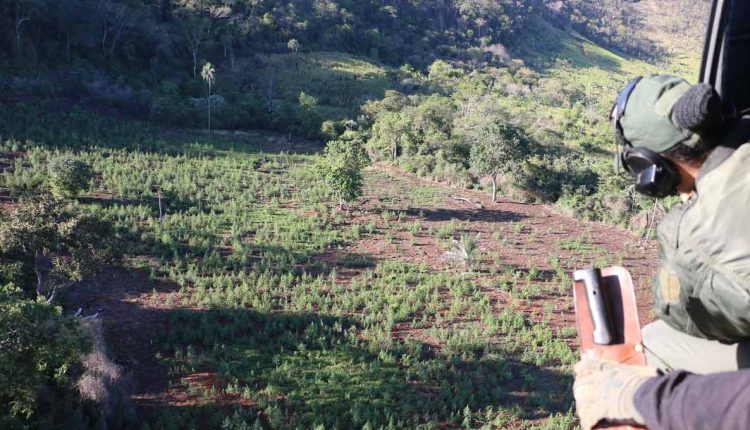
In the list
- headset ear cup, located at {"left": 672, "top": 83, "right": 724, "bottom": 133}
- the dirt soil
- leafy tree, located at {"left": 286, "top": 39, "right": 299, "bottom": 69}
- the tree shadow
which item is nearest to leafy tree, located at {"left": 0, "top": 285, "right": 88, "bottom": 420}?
the dirt soil

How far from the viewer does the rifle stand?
132 cm

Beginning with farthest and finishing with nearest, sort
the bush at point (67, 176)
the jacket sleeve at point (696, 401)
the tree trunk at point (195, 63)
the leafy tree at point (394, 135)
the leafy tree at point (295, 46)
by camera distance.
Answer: the leafy tree at point (295, 46) → the tree trunk at point (195, 63) → the leafy tree at point (394, 135) → the bush at point (67, 176) → the jacket sleeve at point (696, 401)

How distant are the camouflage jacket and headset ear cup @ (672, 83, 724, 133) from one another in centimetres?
8

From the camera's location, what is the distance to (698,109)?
1259 mm

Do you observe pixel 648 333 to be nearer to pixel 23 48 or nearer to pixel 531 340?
pixel 531 340

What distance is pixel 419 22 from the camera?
67.6m

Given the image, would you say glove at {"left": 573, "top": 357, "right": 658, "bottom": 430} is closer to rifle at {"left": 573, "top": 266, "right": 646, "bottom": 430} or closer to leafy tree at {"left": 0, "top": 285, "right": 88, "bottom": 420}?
rifle at {"left": 573, "top": 266, "right": 646, "bottom": 430}

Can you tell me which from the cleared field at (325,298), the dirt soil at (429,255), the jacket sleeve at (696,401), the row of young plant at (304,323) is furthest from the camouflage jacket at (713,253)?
the dirt soil at (429,255)

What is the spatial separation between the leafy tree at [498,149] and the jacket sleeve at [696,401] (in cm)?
2000

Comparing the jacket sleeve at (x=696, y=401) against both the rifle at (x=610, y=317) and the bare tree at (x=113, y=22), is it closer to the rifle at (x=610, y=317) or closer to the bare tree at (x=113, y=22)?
the rifle at (x=610, y=317)

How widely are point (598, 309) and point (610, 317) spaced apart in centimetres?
4

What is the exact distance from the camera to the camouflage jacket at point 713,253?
1126 mm

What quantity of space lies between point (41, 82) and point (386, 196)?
21.3m

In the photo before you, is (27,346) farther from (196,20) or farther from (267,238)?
(196,20)
